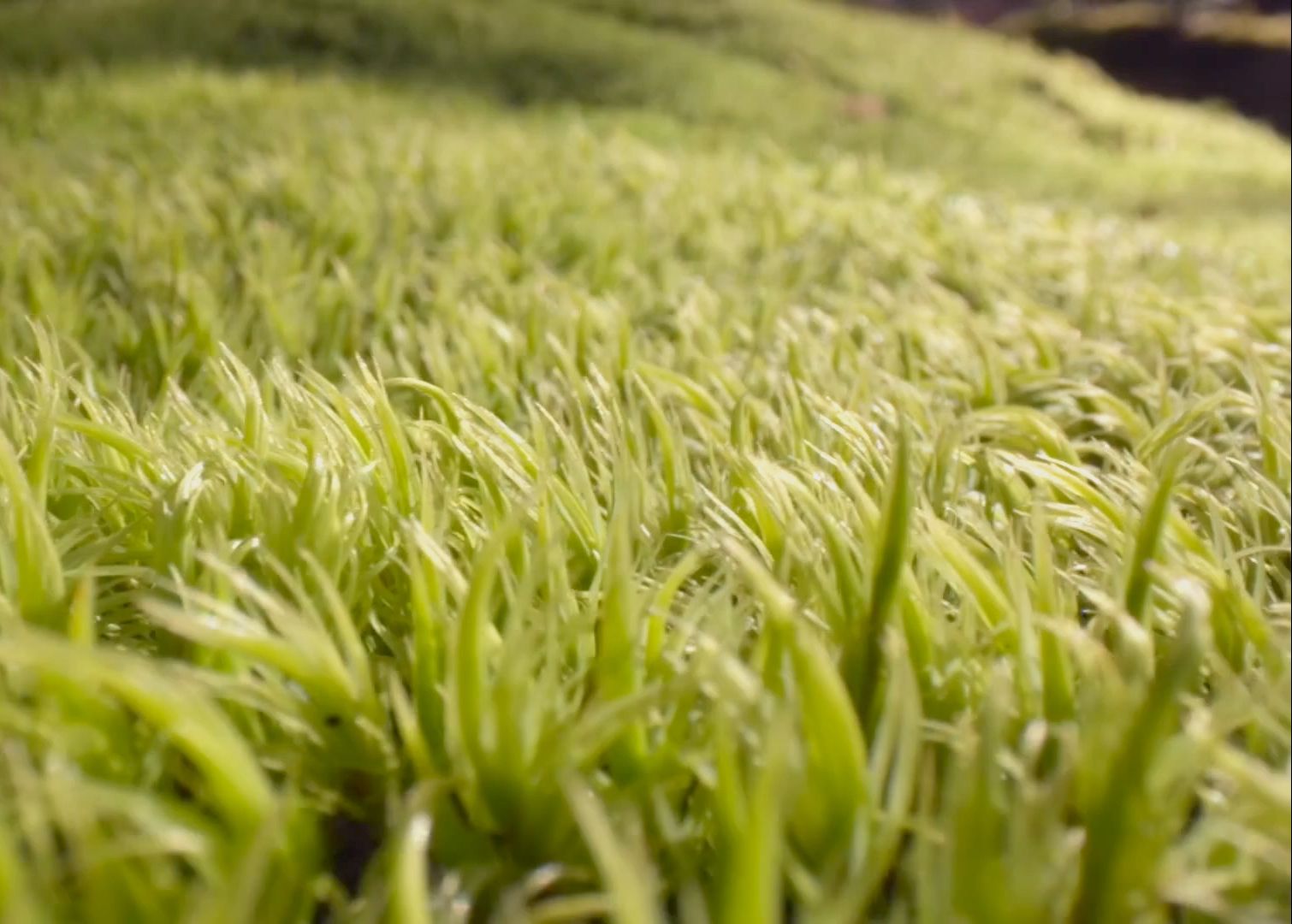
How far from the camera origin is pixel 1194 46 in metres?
7.19

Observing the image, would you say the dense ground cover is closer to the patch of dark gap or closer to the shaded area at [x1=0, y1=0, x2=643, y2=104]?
the patch of dark gap

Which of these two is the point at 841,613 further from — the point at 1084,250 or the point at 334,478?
the point at 1084,250

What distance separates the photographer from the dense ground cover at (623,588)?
44 cm

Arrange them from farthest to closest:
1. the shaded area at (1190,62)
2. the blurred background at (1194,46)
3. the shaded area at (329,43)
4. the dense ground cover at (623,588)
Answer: the blurred background at (1194,46)
the shaded area at (1190,62)
the shaded area at (329,43)
the dense ground cover at (623,588)

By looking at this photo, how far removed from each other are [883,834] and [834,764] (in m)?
0.04

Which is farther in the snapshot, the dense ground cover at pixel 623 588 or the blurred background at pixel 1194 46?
the blurred background at pixel 1194 46

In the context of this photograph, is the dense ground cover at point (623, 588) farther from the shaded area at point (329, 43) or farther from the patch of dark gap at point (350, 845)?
the shaded area at point (329, 43)

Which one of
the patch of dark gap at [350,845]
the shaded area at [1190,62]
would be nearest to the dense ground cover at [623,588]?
the patch of dark gap at [350,845]

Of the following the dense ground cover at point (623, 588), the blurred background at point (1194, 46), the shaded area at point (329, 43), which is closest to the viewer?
the dense ground cover at point (623, 588)

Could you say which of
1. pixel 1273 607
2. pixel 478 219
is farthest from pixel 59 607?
pixel 478 219

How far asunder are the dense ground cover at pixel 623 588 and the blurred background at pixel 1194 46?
5.32 metres

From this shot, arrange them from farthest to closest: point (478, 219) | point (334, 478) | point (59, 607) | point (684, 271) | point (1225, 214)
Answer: point (1225, 214), point (478, 219), point (684, 271), point (334, 478), point (59, 607)

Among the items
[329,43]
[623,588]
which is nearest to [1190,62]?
[329,43]

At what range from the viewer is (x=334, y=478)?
710 millimetres
